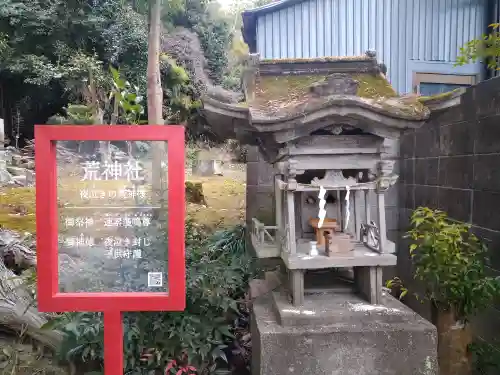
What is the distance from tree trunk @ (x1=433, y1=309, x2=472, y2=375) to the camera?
3.74m

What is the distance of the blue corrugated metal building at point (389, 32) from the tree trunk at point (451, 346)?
4664 mm

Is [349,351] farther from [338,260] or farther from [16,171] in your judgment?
[16,171]

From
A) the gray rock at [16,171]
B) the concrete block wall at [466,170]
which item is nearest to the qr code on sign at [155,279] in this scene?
the concrete block wall at [466,170]

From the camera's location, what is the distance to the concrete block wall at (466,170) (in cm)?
409

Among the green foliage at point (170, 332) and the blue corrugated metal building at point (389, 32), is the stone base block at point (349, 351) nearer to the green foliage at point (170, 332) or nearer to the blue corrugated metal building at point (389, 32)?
the green foliage at point (170, 332)

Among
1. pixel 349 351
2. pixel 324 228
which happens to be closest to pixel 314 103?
pixel 324 228

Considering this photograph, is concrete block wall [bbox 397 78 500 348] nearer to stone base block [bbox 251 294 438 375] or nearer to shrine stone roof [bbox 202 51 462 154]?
shrine stone roof [bbox 202 51 462 154]

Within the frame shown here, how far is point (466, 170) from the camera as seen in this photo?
4578 mm

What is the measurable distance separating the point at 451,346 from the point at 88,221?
3.76m

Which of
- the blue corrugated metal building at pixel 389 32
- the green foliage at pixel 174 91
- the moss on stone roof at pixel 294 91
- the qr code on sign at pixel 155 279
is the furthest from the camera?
the green foliage at pixel 174 91

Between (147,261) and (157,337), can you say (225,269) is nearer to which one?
(157,337)

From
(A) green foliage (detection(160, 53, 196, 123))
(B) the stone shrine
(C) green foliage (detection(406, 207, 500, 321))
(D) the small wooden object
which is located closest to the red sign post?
(B) the stone shrine

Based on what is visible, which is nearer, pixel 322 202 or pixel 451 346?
pixel 322 202

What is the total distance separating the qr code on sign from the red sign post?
56 millimetres
